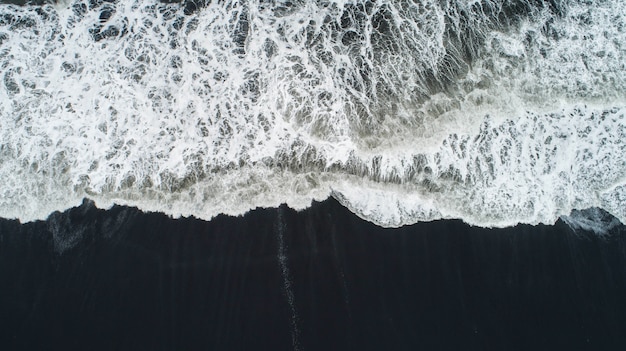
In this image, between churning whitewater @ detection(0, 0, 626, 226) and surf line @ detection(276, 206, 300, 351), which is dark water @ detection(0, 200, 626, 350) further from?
churning whitewater @ detection(0, 0, 626, 226)

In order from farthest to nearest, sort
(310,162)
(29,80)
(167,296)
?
1. (29,80)
2. (310,162)
3. (167,296)

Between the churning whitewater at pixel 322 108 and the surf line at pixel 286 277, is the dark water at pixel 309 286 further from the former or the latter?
the churning whitewater at pixel 322 108

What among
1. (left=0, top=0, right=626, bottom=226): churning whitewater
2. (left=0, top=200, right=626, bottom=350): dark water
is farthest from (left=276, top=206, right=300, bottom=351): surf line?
(left=0, top=0, right=626, bottom=226): churning whitewater

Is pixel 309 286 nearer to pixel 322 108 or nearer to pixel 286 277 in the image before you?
pixel 286 277

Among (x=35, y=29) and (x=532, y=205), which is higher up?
(x=35, y=29)

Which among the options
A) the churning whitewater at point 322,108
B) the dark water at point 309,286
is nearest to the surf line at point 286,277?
the dark water at point 309,286

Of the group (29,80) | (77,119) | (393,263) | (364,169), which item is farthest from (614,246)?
(29,80)

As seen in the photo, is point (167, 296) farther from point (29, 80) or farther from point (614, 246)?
point (614, 246)
